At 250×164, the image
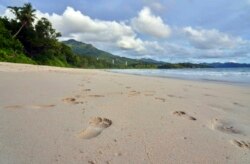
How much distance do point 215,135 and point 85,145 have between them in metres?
1.31

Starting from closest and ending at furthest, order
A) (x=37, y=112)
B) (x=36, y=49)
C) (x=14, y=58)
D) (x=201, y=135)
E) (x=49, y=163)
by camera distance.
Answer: (x=49, y=163)
(x=201, y=135)
(x=37, y=112)
(x=14, y=58)
(x=36, y=49)

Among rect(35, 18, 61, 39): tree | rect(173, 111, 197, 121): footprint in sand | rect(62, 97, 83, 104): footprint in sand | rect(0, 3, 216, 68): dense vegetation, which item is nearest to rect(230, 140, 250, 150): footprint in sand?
rect(173, 111, 197, 121): footprint in sand

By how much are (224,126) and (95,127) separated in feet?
4.96

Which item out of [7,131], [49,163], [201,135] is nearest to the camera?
[49,163]

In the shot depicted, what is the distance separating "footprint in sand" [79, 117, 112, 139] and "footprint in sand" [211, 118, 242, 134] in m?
1.23

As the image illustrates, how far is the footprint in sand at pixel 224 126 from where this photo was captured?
261cm

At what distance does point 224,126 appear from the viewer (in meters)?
2.80

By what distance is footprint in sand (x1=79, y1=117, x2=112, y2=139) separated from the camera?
227cm

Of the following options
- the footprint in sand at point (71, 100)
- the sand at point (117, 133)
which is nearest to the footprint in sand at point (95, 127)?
the sand at point (117, 133)

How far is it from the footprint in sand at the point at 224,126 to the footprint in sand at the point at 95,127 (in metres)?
1.23

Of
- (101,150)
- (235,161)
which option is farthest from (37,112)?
(235,161)

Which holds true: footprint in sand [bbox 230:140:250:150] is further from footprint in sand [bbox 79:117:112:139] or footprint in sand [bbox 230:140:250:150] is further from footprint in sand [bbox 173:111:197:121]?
footprint in sand [bbox 79:117:112:139]

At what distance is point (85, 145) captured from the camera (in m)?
1.99

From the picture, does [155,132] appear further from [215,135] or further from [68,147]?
[68,147]
